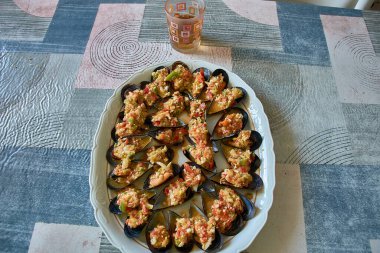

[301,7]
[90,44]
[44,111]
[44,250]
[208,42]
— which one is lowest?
[44,250]

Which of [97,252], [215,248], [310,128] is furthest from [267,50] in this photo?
[97,252]

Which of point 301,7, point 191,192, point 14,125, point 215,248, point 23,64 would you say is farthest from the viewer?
point 301,7

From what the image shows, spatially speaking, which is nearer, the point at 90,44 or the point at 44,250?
the point at 44,250

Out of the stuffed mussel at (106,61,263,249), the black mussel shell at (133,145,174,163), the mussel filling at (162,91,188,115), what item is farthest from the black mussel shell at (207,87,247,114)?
the black mussel shell at (133,145,174,163)

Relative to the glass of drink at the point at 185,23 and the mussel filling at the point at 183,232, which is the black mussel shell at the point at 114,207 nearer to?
the mussel filling at the point at 183,232

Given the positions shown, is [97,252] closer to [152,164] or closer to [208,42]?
[152,164]

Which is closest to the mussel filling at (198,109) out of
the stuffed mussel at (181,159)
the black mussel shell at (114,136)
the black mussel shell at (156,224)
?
the stuffed mussel at (181,159)

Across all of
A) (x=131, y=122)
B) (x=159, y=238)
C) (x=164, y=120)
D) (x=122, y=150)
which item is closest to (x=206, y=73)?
(x=164, y=120)

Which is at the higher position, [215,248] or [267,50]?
[267,50]
